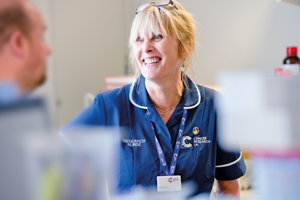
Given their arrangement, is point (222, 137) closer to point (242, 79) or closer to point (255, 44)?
point (242, 79)

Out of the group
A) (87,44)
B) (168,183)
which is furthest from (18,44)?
(87,44)

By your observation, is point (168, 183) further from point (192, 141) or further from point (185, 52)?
point (185, 52)

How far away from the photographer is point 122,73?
1.85 metres

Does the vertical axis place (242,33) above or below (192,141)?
above

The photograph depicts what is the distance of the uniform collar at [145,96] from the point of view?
28.8 inches

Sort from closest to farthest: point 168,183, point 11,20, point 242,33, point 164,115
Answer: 1. point 11,20
2. point 168,183
3. point 164,115
4. point 242,33

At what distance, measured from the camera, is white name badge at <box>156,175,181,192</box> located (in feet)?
2.06

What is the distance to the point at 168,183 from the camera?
0.64 meters

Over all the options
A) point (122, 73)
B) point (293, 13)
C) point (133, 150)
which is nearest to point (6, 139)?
point (133, 150)

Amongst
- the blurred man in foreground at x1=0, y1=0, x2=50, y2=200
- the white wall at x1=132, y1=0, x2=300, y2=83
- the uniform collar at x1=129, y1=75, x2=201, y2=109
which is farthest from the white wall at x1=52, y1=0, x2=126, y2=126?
the blurred man in foreground at x1=0, y1=0, x2=50, y2=200

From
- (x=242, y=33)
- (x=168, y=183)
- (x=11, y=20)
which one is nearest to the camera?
(x=11, y=20)

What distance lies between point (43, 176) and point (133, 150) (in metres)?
0.50

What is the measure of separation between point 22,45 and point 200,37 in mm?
1633

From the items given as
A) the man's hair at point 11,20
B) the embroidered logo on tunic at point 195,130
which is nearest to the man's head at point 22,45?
the man's hair at point 11,20
